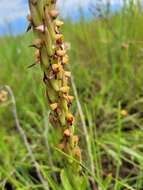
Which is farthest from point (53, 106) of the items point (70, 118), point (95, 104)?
point (95, 104)

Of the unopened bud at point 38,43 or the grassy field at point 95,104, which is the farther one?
the grassy field at point 95,104

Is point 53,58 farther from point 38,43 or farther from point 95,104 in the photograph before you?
point 95,104

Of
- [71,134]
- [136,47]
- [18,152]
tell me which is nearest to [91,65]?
[136,47]

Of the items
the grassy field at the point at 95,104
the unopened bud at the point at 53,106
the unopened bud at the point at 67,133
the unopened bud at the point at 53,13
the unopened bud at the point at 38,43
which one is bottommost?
the grassy field at the point at 95,104

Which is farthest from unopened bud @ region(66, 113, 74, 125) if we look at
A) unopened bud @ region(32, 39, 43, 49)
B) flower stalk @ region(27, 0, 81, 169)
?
unopened bud @ region(32, 39, 43, 49)

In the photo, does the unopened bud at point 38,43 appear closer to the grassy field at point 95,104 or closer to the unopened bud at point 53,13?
the unopened bud at point 53,13

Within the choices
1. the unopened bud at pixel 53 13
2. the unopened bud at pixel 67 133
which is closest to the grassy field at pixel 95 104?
the unopened bud at pixel 67 133

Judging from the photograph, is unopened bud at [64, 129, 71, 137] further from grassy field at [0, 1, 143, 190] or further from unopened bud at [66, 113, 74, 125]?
grassy field at [0, 1, 143, 190]
